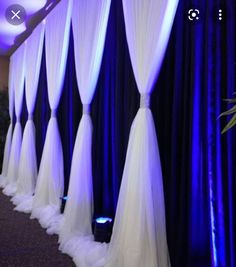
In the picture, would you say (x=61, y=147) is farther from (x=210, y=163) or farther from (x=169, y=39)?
(x=210, y=163)

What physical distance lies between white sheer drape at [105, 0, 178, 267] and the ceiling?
2.47 m

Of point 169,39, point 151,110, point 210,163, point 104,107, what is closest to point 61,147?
point 104,107

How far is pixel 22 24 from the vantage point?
213 inches

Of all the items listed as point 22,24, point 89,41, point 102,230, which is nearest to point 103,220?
point 102,230

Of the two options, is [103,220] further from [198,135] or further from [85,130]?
[198,135]

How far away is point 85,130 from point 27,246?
1.16m

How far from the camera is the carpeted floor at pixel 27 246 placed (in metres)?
2.59

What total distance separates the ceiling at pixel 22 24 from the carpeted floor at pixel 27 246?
2812mm

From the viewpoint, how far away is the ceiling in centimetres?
455

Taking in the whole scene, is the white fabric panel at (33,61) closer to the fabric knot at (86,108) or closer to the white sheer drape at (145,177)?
the fabric knot at (86,108)

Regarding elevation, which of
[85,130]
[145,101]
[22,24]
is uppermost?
[22,24]

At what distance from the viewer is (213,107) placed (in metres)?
1.99

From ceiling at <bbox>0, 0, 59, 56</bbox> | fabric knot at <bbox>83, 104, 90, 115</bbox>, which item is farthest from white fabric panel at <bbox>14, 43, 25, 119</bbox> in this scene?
fabric knot at <bbox>83, 104, 90, 115</bbox>

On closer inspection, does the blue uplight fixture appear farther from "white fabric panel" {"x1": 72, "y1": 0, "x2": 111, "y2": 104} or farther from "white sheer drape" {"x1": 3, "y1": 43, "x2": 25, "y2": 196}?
"white sheer drape" {"x1": 3, "y1": 43, "x2": 25, "y2": 196}
